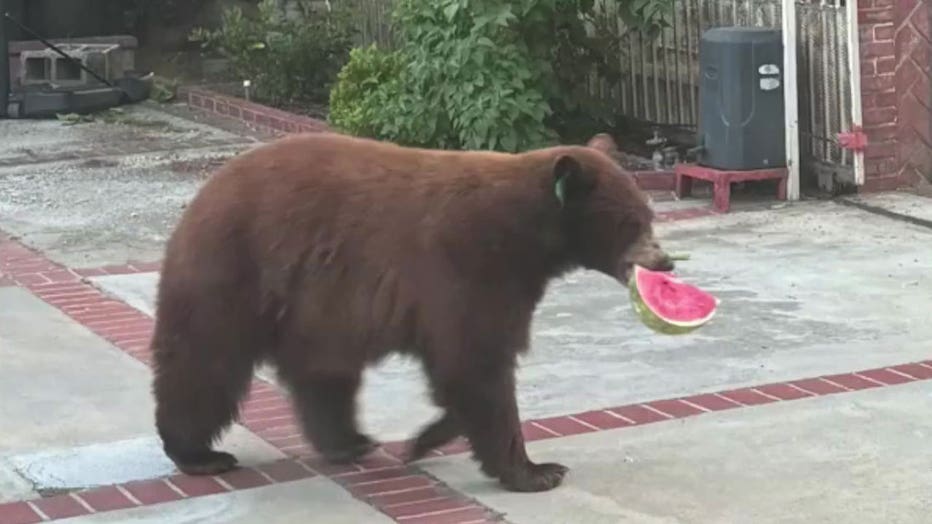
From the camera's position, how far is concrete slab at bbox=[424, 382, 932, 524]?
484 cm

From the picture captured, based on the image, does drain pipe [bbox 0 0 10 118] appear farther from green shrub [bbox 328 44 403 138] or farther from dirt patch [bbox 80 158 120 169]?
green shrub [bbox 328 44 403 138]

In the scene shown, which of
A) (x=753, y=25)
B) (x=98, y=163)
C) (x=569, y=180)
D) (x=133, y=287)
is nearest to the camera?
(x=569, y=180)

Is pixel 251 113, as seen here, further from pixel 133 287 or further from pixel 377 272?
pixel 377 272

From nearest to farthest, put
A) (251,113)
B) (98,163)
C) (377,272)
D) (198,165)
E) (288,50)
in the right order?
(377,272) < (198,165) < (98,163) < (251,113) < (288,50)

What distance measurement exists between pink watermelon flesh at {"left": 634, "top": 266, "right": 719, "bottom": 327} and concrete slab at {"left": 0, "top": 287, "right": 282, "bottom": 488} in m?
1.40

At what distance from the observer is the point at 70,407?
19.8 ft

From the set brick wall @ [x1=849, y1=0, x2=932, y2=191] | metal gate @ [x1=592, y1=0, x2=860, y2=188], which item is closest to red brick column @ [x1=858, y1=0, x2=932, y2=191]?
brick wall @ [x1=849, y1=0, x2=932, y2=191]

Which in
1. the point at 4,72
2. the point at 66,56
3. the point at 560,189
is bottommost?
the point at 560,189

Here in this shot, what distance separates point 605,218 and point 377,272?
663mm

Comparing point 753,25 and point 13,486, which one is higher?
point 753,25

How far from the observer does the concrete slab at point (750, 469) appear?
484 cm

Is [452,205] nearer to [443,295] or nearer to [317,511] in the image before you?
[443,295]

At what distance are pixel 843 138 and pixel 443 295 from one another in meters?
5.30

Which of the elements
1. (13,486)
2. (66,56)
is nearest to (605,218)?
(13,486)
